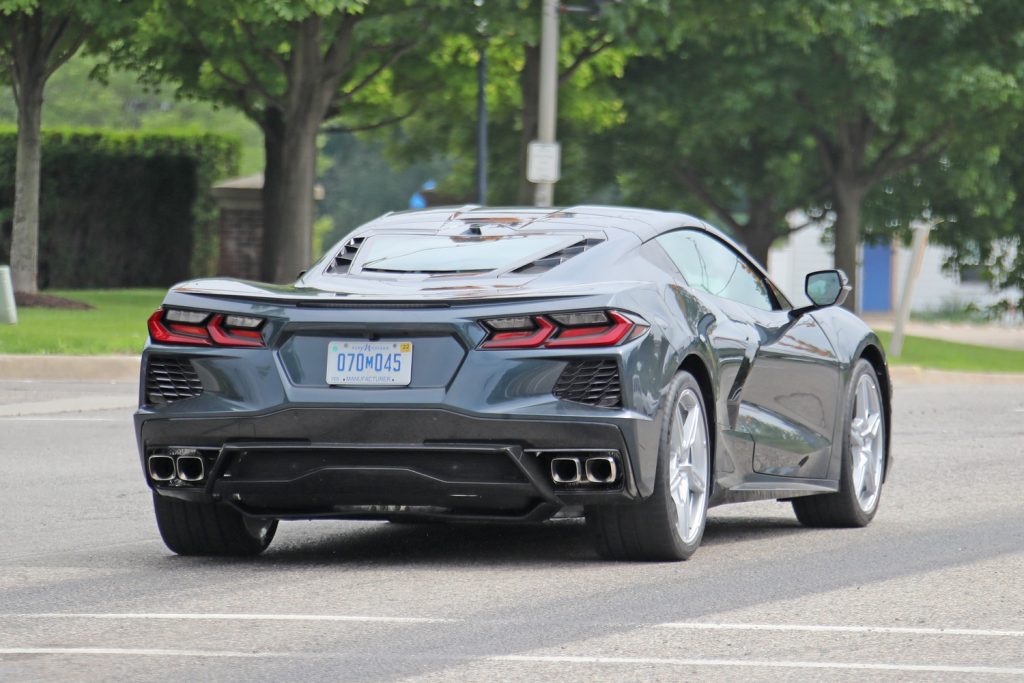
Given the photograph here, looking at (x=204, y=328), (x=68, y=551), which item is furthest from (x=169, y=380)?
(x=68, y=551)

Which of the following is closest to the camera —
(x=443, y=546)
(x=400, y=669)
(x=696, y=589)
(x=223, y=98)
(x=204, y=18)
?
(x=400, y=669)

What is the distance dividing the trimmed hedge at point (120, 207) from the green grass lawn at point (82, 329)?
460 centimetres

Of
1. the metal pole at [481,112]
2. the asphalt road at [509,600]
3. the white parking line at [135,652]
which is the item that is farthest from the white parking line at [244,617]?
the metal pole at [481,112]

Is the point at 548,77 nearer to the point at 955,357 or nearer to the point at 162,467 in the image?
the point at 955,357

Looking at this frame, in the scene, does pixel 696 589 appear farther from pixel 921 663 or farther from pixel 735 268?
pixel 735 268

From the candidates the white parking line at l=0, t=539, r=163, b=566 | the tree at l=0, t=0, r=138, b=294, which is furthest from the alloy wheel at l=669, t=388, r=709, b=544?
the tree at l=0, t=0, r=138, b=294

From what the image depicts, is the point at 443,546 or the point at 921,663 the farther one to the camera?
the point at 443,546

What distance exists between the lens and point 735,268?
8703mm

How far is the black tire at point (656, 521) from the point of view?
7211 mm

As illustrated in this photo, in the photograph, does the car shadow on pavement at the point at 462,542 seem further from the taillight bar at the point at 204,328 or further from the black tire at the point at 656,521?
the taillight bar at the point at 204,328

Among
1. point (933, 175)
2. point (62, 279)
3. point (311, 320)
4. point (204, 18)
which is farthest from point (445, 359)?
point (933, 175)

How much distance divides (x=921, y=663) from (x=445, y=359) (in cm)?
213

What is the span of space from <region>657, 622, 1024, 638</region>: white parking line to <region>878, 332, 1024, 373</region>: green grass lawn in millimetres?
19512

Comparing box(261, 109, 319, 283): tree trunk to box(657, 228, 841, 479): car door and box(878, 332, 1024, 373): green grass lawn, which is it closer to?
box(878, 332, 1024, 373): green grass lawn
